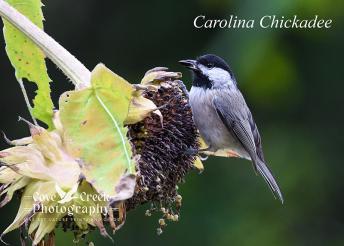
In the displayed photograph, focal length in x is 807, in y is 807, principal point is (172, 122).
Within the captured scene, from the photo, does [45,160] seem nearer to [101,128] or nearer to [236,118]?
[101,128]

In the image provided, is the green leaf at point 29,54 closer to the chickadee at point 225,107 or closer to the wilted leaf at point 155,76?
the wilted leaf at point 155,76

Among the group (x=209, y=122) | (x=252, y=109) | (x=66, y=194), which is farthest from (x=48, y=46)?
(x=252, y=109)

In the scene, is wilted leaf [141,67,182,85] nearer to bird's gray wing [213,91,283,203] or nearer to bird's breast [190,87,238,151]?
bird's breast [190,87,238,151]

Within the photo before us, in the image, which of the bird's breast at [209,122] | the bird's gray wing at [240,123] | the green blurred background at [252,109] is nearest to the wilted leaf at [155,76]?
the bird's breast at [209,122]

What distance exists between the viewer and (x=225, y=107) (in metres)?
3.31

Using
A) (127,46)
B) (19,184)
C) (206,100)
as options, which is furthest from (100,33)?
(19,184)

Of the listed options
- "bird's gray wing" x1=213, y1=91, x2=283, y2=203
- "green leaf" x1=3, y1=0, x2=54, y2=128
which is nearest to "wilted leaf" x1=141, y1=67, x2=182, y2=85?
"green leaf" x1=3, y1=0, x2=54, y2=128

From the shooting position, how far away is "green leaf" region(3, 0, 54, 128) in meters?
1.96

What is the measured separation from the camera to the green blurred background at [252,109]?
5254 millimetres

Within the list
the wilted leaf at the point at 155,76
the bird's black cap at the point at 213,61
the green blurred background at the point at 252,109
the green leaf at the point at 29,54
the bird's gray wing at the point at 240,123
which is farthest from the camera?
the green blurred background at the point at 252,109

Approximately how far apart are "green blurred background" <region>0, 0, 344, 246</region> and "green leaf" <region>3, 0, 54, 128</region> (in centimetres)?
300

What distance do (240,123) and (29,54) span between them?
1441 mm

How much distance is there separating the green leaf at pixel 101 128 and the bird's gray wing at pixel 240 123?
158cm

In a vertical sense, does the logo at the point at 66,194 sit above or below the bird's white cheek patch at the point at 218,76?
below
